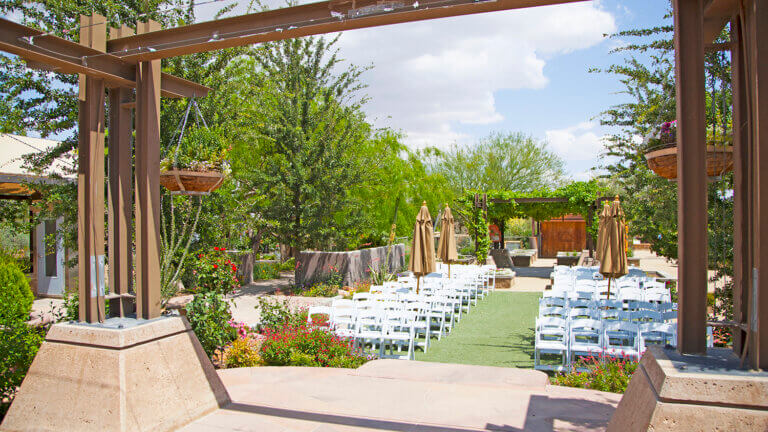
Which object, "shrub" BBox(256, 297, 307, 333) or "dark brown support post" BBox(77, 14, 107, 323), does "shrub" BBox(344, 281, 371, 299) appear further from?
"dark brown support post" BBox(77, 14, 107, 323)

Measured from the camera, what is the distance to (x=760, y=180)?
283 cm

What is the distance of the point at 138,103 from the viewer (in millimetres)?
4582

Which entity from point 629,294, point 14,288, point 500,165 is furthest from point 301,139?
point 500,165

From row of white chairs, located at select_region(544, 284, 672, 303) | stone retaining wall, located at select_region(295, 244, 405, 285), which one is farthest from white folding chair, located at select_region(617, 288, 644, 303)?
stone retaining wall, located at select_region(295, 244, 405, 285)

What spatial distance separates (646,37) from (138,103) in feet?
→ 27.3

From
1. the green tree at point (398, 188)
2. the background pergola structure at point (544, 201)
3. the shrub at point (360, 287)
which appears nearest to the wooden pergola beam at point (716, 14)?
the shrub at point (360, 287)

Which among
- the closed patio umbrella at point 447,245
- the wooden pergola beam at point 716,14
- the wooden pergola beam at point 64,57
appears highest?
the wooden pergola beam at point 64,57

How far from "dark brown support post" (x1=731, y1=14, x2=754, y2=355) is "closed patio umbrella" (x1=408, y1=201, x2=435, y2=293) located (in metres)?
6.63

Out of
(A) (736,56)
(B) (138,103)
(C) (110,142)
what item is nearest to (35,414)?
(C) (110,142)

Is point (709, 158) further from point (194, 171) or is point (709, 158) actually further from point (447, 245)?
point (447, 245)

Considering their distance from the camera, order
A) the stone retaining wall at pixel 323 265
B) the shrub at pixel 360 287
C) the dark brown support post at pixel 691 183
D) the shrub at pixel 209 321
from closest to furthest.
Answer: the dark brown support post at pixel 691 183 → the shrub at pixel 209 321 → the shrub at pixel 360 287 → the stone retaining wall at pixel 323 265

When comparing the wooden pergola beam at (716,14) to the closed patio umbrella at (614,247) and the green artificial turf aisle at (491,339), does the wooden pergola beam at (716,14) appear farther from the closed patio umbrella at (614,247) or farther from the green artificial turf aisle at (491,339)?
the closed patio umbrella at (614,247)

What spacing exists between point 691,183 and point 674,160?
3.45 feet

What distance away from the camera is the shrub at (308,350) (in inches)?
259
